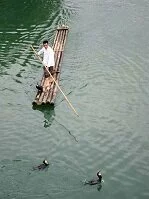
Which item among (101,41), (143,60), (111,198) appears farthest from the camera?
(101,41)

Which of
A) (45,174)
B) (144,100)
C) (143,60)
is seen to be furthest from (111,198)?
(143,60)

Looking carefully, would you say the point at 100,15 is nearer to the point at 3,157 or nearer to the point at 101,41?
the point at 101,41

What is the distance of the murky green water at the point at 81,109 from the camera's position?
13758 mm

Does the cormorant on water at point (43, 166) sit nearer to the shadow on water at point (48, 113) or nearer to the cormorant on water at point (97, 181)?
the cormorant on water at point (97, 181)

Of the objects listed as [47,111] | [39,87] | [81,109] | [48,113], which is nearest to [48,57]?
[39,87]

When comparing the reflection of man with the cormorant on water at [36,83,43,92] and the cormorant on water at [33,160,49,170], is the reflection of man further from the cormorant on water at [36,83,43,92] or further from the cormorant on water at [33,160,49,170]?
the cormorant on water at [33,160,49,170]

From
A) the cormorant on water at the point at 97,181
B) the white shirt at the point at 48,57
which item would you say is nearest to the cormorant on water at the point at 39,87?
the white shirt at the point at 48,57

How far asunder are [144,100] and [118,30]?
767 centimetres

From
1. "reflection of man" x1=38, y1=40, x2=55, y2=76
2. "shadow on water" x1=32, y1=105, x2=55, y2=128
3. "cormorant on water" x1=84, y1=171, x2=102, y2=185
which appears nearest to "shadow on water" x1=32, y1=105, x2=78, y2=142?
"shadow on water" x1=32, y1=105, x2=55, y2=128

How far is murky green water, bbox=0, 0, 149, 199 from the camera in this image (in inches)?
542

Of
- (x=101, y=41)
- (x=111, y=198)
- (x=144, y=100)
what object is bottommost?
(x=111, y=198)

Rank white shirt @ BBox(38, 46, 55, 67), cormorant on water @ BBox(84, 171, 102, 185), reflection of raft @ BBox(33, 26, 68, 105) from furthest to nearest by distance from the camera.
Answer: white shirt @ BBox(38, 46, 55, 67) < reflection of raft @ BBox(33, 26, 68, 105) < cormorant on water @ BBox(84, 171, 102, 185)

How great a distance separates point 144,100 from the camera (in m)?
18.1

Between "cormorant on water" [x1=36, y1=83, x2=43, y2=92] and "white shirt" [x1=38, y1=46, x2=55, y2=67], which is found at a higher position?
"white shirt" [x1=38, y1=46, x2=55, y2=67]
